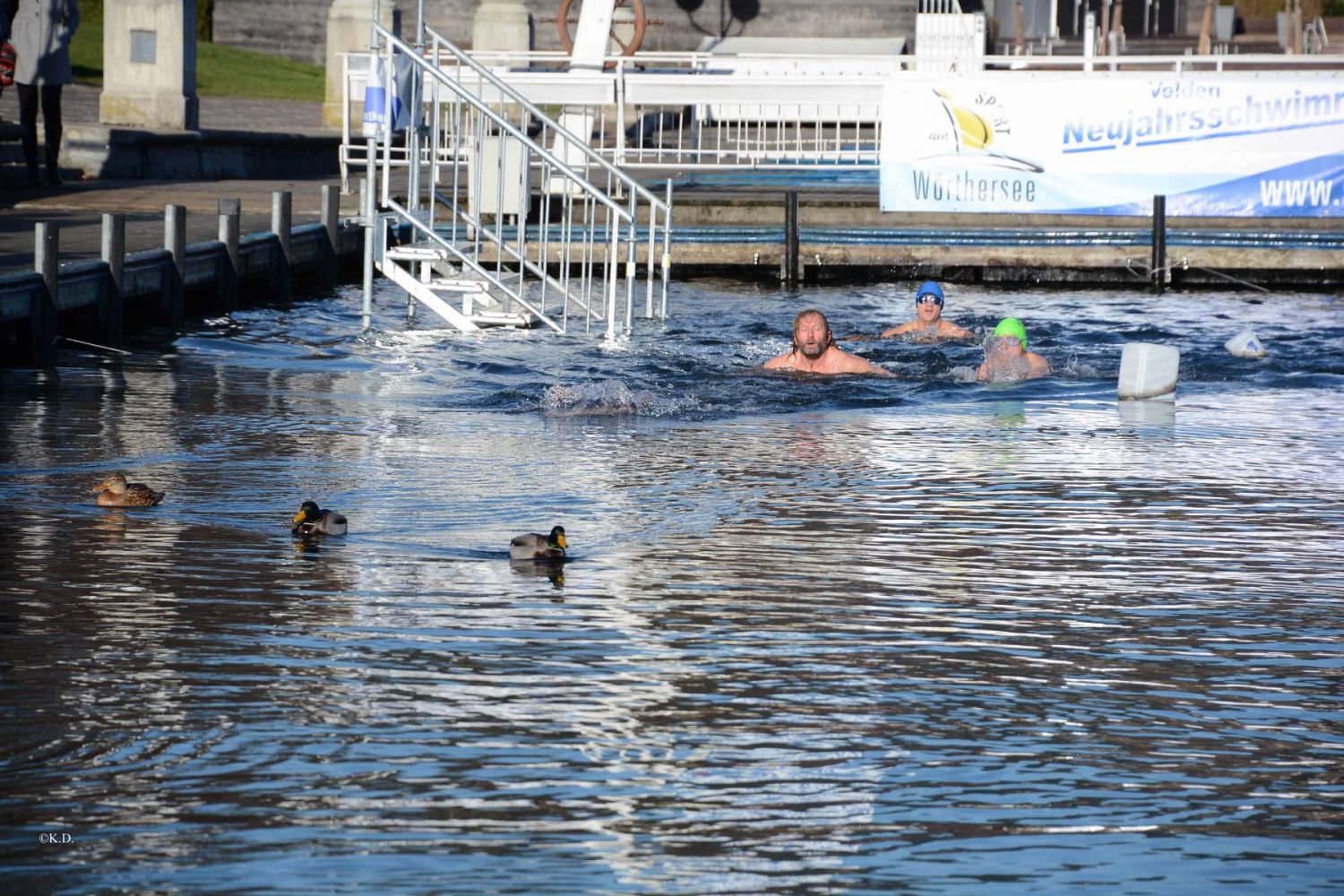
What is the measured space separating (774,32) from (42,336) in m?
31.4

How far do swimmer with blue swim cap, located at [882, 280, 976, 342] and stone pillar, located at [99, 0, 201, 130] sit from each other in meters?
13.6

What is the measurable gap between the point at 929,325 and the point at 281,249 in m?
6.54

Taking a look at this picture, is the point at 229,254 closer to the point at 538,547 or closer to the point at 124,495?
the point at 124,495

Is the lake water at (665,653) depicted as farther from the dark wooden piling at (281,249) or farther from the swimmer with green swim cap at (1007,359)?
the dark wooden piling at (281,249)

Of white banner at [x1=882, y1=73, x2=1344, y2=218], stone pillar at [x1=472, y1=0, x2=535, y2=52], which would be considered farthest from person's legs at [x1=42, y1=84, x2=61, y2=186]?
stone pillar at [x1=472, y1=0, x2=535, y2=52]

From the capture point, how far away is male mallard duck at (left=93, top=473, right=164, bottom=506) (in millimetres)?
9102

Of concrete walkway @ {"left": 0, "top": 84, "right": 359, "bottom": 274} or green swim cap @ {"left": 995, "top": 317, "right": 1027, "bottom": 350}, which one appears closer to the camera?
green swim cap @ {"left": 995, "top": 317, "right": 1027, "bottom": 350}

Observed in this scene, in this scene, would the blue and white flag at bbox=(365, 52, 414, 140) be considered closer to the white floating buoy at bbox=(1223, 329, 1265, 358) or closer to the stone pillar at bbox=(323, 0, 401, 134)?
the white floating buoy at bbox=(1223, 329, 1265, 358)

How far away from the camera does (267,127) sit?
108 feet

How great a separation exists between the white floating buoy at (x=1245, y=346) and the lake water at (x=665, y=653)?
3.39 meters

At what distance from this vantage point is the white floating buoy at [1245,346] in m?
16.4

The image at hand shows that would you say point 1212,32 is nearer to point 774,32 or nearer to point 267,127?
point 774,32

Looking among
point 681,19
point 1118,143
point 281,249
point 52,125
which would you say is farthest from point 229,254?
point 681,19

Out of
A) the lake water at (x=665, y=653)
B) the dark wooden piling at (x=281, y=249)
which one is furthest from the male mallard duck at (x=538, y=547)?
the dark wooden piling at (x=281, y=249)
